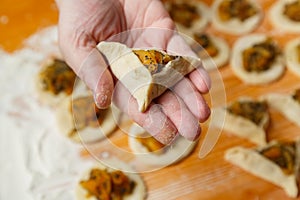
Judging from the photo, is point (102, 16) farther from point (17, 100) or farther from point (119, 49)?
point (17, 100)

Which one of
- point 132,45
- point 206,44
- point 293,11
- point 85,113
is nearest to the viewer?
point 132,45

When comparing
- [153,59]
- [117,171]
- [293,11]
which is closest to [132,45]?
[153,59]

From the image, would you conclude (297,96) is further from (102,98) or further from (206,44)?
(102,98)

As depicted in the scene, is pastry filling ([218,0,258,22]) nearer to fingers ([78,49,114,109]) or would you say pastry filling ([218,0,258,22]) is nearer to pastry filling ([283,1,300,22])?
pastry filling ([283,1,300,22])

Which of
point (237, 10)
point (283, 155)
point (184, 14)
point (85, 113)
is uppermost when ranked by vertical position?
point (85, 113)

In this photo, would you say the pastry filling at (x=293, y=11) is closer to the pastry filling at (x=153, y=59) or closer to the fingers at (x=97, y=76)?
the pastry filling at (x=153, y=59)

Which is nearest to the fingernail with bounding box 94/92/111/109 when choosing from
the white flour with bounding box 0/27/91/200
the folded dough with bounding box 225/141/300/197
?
the white flour with bounding box 0/27/91/200
